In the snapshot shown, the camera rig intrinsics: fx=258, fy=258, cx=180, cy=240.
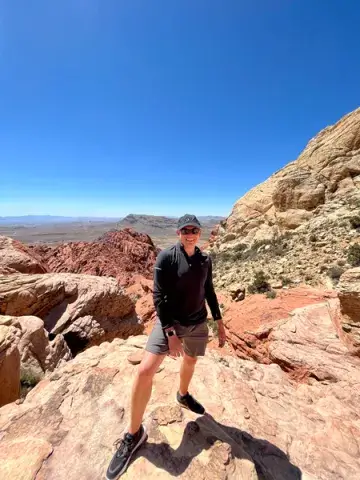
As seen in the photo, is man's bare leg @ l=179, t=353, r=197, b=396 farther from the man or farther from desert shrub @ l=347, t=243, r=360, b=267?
desert shrub @ l=347, t=243, r=360, b=267

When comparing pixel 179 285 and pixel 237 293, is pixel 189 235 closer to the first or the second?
pixel 179 285

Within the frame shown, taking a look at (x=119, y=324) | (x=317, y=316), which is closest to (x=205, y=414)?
(x=317, y=316)

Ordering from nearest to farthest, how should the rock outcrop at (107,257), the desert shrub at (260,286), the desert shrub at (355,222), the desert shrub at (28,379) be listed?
the desert shrub at (28,379) < the desert shrub at (260,286) < the desert shrub at (355,222) < the rock outcrop at (107,257)

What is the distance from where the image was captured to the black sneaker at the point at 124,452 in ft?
8.84

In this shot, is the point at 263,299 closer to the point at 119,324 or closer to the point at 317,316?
the point at 317,316

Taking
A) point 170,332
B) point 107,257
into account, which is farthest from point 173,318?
point 107,257

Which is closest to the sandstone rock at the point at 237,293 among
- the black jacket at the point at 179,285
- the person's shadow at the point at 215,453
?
the person's shadow at the point at 215,453

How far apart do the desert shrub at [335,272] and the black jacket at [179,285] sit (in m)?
12.1

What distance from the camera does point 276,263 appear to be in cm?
1709

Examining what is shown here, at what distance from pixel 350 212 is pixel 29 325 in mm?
22321

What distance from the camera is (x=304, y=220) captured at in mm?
24406

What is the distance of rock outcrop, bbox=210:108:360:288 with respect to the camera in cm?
1577

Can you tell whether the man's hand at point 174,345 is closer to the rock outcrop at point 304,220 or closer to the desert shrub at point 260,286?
the desert shrub at point 260,286

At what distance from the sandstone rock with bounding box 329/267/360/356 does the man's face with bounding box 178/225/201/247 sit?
17.2 ft
